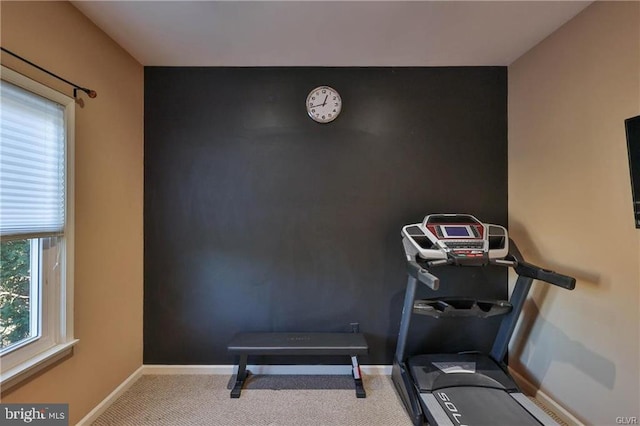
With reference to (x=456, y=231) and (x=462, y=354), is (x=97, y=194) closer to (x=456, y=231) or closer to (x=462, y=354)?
(x=456, y=231)

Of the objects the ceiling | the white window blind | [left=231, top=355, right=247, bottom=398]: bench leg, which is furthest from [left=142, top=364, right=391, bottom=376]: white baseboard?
the ceiling

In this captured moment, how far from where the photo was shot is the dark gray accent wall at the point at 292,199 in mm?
2465

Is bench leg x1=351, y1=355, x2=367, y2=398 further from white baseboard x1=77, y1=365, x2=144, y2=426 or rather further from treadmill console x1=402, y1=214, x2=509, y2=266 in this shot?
white baseboard x1=77, y1=365, x2=144, y2=426

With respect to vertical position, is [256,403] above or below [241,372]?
below

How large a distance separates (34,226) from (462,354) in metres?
2.88

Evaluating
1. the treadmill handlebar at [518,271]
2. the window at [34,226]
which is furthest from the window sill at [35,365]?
the treadmill handlebar at [518,271]

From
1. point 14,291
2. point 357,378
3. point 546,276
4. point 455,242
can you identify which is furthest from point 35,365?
point 546,276

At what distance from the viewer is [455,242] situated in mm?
1852

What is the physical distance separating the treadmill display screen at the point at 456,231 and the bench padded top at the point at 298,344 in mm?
1013

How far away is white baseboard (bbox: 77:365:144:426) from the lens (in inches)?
72.9

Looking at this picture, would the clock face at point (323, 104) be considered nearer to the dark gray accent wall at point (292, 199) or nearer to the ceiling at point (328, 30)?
the dark gray accent wall at point (292, 199)

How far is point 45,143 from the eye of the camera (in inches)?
62.9

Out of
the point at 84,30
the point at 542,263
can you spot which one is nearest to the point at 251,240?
the point at 84,30

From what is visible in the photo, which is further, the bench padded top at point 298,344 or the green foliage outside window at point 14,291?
the bench padded top at point 298,344
